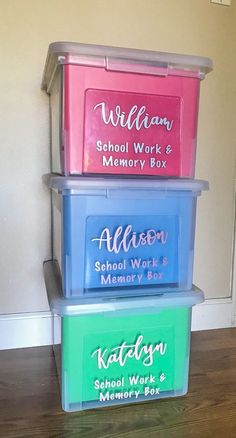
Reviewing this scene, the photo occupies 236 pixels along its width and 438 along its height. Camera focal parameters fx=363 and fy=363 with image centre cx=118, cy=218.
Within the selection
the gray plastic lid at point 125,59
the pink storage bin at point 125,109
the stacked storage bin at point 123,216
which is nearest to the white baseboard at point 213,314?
the stacked storage bin at point 123,216

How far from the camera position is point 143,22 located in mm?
1241

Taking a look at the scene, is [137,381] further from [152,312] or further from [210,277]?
[210,277]

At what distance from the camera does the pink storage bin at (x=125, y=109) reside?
0.84m

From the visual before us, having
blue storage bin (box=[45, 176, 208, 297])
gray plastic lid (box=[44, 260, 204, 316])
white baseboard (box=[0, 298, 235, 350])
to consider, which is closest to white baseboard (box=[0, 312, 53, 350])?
white baseboard (box=[0, 298, 235, 350])

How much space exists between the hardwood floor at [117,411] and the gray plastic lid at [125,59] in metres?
0.86

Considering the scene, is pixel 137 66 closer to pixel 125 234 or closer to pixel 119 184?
pixel 119 184

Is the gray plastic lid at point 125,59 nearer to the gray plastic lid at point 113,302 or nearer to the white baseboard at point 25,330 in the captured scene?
the gray plastic lid at point 113,302

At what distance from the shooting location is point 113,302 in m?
0.91

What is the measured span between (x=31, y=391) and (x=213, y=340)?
696 mm

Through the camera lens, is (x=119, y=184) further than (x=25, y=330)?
No

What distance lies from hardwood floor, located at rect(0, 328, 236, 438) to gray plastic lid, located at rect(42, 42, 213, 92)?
0.86 metres

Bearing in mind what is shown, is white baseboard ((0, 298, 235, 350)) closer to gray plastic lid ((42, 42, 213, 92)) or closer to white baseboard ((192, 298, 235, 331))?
white baseboard ((192, 298, 235, 331))

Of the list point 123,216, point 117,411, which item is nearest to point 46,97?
point 123,216

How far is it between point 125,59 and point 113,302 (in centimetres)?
59
